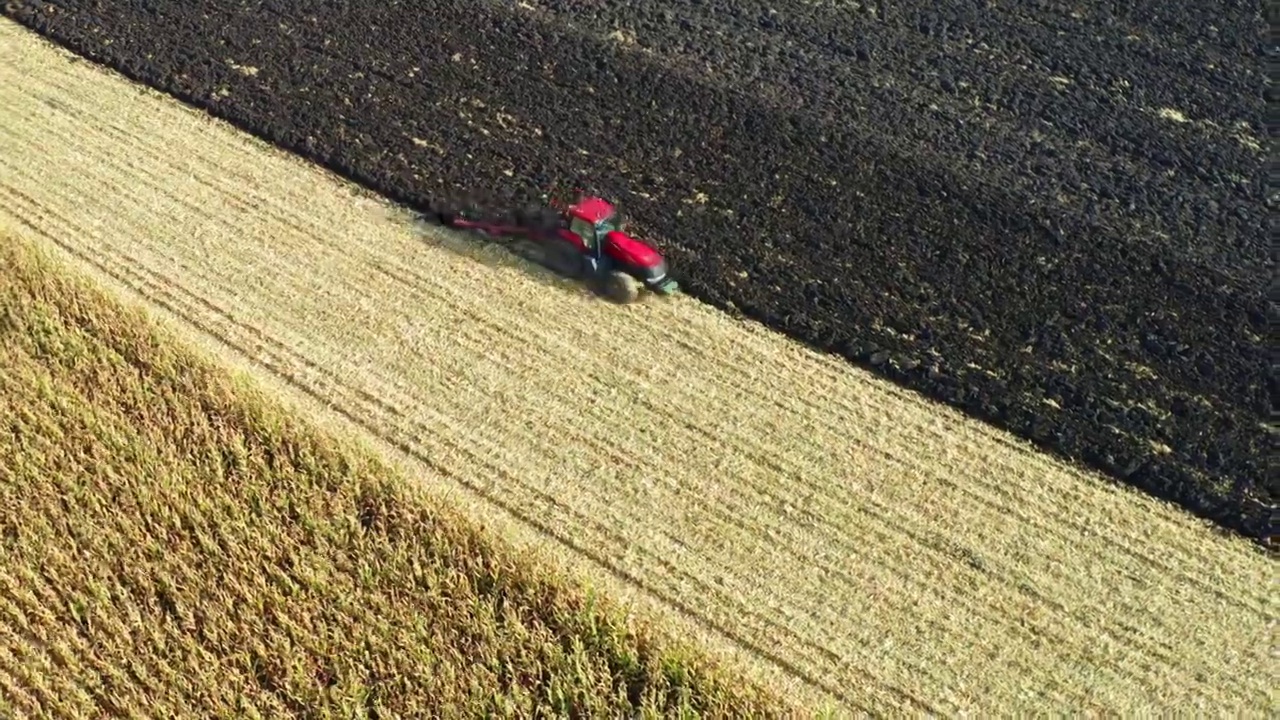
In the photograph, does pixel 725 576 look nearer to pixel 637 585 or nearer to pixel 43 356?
pixel 637 585

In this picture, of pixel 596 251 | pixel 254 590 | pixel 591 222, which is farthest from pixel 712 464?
pixel 254 590

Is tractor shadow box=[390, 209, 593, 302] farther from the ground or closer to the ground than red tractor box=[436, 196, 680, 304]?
closer to the ground

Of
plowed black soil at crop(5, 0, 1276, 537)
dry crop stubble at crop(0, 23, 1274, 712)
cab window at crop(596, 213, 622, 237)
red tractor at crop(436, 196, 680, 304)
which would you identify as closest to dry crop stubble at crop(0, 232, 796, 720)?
dry crop stubble at crop(0, 23, 1274, 712)

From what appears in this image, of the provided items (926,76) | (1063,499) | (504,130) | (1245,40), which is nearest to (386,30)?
(504,130)

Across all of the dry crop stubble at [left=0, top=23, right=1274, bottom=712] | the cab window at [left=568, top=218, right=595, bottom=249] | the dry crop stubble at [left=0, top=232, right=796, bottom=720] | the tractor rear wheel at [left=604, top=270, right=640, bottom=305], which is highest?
the cab window at [left=568, top=218, right=595, bottom=249]

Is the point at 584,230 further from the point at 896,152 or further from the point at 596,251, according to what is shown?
the point at 896,152

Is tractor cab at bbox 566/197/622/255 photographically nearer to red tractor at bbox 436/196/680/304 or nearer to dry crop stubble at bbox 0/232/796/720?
red tractor at bbox 436/196/680/304

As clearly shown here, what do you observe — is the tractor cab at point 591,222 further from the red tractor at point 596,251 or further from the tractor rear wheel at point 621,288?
the tractor rear wheel at point 621,288
